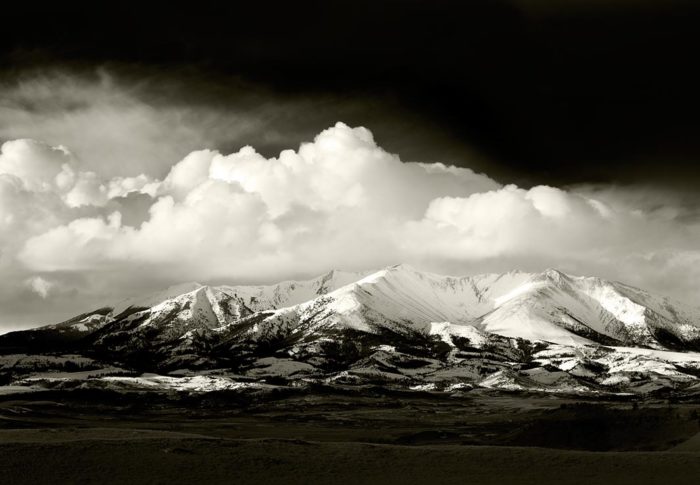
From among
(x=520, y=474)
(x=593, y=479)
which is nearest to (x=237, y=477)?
(x=520, y=474)

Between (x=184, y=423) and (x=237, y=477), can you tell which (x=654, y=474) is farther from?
(x=184, y=423)

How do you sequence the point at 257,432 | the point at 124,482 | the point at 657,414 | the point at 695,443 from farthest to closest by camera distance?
the point at 257,432, the point at 657,414, the point at 695,443, the point at 124,482

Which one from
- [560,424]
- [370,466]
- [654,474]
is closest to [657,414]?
[560,424]

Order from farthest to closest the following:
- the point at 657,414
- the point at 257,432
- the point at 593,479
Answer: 1. the point at 257,432
2. the point at 657,414
3. the point at 593,479

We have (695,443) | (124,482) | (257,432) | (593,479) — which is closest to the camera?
(124,482)

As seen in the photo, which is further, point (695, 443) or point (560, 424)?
point (560, 424)

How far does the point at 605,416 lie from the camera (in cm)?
10806

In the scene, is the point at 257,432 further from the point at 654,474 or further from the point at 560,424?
the point at 654,474

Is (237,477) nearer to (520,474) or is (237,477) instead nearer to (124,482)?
(124,482)

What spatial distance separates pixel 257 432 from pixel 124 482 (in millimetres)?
111977

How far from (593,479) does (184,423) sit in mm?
150381

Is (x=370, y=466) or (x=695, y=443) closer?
(x=370, y=466)

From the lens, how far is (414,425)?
188500 mm

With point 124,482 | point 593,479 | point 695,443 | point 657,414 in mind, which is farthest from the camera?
point 657,414
